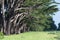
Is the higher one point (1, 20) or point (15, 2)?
point (15, 2)

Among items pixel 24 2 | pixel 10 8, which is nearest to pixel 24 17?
pixel 24 2

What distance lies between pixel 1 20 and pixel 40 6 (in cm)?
577

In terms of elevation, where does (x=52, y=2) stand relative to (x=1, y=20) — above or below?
above

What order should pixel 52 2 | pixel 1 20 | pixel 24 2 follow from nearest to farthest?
pixel 1 20, pixel 24 2, pixel 52 2

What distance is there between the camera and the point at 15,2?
27141mm

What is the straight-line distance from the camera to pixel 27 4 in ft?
90.1

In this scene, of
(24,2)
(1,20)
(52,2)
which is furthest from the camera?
(52,2)

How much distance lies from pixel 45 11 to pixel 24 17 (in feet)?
10.2

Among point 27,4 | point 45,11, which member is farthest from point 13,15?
point 45,11

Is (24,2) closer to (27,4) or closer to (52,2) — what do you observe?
(27,4)

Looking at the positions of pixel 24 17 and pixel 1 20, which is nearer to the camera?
pixel 1 20

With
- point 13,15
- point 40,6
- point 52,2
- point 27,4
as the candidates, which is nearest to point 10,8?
point 13,15

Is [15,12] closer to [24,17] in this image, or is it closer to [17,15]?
[17,15]

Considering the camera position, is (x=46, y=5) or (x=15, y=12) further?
(x=46, y=5)
